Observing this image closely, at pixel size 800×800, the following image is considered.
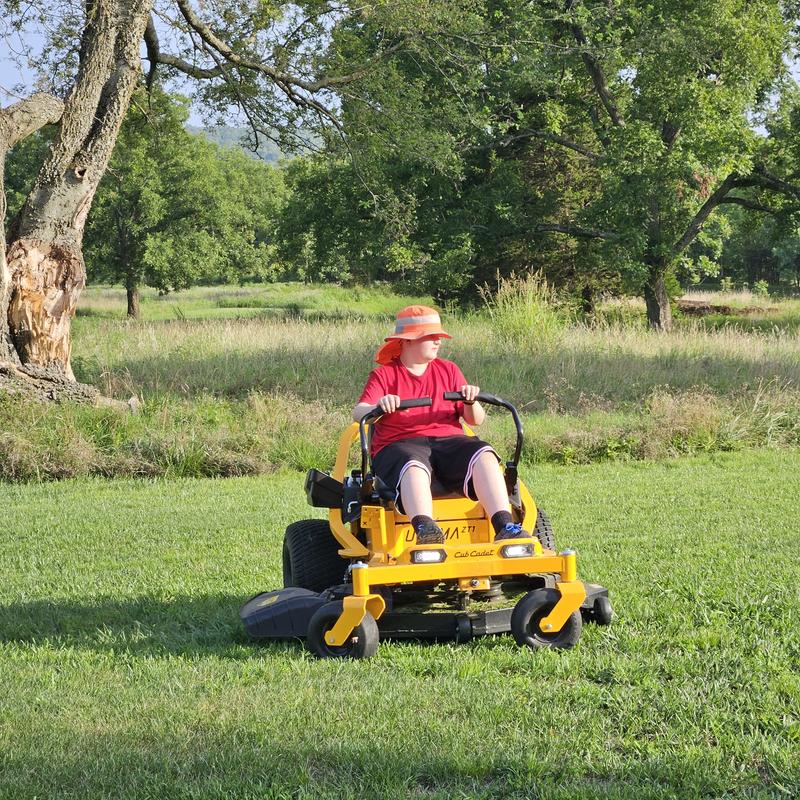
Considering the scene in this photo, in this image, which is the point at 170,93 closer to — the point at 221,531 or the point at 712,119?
the point at 712,119

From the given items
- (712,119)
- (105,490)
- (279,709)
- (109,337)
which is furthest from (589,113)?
(279,709)

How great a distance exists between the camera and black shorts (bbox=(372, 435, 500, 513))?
5012 millimetres

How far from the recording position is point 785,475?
10227 millimetres

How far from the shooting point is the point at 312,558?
5.53 m

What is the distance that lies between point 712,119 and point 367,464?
730 inches

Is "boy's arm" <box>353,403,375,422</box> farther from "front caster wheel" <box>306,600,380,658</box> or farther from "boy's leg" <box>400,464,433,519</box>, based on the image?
"front caster wheel" <box>306,600,380,658</box>

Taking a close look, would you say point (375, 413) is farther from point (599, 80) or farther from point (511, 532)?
point (599, 80)

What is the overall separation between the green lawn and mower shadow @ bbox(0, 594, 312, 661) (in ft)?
0.06

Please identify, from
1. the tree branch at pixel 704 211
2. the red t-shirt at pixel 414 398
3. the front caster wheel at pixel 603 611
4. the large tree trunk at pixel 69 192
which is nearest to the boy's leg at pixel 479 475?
the red t-shirt at pixel 414 398

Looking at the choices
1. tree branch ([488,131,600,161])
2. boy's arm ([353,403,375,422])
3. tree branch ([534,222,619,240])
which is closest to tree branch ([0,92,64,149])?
boy's arm ([353,403,375,422])

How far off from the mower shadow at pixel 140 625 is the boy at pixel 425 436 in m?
0.91

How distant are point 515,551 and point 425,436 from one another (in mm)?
937

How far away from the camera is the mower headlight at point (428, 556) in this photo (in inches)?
181

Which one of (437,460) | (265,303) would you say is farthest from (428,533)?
(265,303)
